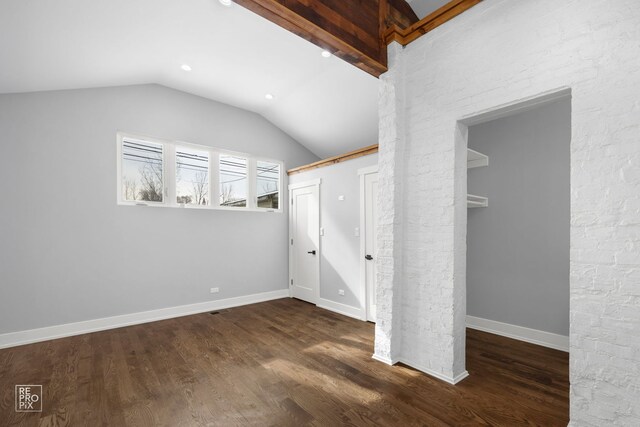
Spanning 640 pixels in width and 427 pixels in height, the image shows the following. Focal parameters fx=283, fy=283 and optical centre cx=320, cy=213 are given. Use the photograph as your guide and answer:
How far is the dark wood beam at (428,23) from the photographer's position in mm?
2451

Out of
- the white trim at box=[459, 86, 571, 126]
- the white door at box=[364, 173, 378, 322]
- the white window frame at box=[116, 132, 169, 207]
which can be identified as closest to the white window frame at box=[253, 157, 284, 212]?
the white window frame at box=[116, 132, 169, 207]

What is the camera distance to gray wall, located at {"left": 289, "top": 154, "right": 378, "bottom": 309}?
4.45 meters

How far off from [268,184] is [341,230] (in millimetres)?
1962

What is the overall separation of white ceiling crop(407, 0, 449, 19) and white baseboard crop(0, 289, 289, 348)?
198 inches

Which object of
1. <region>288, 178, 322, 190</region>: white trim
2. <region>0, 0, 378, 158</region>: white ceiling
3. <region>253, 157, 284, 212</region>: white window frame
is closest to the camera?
<region>0, 0, 378, 158</region>: white ceiling

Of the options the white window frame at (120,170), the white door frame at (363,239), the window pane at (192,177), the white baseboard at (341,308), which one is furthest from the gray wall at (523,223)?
the white window frame at (120,170)

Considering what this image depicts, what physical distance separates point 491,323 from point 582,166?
2658 mm

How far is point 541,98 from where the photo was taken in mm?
2107

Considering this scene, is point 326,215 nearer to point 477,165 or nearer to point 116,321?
point 477,165

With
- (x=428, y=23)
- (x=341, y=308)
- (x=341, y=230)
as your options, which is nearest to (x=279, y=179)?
(x=341, y=230)

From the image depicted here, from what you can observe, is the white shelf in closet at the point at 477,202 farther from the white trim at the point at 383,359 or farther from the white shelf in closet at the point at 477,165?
the white trim at the point at 383,359

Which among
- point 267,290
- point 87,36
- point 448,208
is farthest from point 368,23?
point 267,290

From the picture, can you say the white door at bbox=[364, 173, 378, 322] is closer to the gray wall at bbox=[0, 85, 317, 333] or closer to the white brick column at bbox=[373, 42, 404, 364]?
the white brick column at bbox=[373, 42, 404, 364]

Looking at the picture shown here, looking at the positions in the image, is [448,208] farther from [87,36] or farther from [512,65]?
[87,36]
